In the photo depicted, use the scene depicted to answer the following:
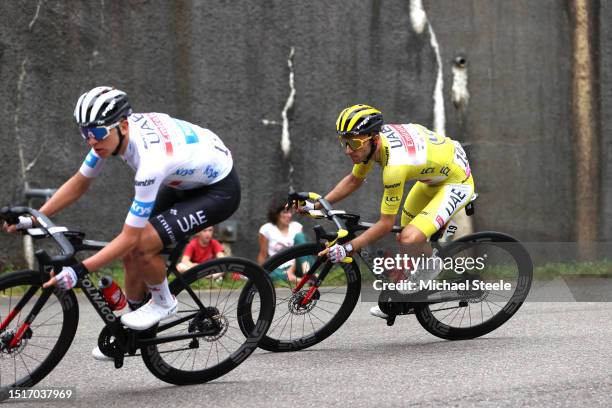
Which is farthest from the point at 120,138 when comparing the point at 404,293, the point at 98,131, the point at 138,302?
the point at 404,293

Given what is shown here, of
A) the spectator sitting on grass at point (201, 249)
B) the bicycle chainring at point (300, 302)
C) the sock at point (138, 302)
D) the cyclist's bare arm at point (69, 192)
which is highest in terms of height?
the cyclist's bare arm at point (69, 192)

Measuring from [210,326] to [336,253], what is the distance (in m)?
1.14

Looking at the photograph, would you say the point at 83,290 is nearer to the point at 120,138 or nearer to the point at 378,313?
the point at 120,138

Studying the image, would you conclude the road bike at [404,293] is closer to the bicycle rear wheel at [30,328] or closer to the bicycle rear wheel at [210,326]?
the bicycle rear wheel at [210,326]

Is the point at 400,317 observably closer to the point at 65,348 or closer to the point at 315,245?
the point at 315,245

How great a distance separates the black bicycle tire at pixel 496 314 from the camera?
749cm

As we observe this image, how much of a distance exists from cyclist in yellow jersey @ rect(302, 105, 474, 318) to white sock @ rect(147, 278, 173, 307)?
1.40m

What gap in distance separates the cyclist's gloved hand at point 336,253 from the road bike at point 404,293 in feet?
0.26

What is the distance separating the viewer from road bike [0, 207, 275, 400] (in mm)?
5469

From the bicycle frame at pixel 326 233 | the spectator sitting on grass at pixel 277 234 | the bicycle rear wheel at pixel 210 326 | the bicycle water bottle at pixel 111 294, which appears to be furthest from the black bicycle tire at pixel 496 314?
the spectator sitting on grass at pixel 277 234

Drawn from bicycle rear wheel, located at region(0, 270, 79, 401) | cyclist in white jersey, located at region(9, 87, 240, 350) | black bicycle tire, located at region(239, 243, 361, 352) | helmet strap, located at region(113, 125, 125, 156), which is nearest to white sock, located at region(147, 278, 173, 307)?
cyclist in white jersey, located at region(9, 87, 240, 350)

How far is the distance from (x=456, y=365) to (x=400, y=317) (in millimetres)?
2210

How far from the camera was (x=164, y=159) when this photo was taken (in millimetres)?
5672

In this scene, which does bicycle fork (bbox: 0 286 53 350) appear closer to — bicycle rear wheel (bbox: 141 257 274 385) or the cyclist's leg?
the cyclist's leg
